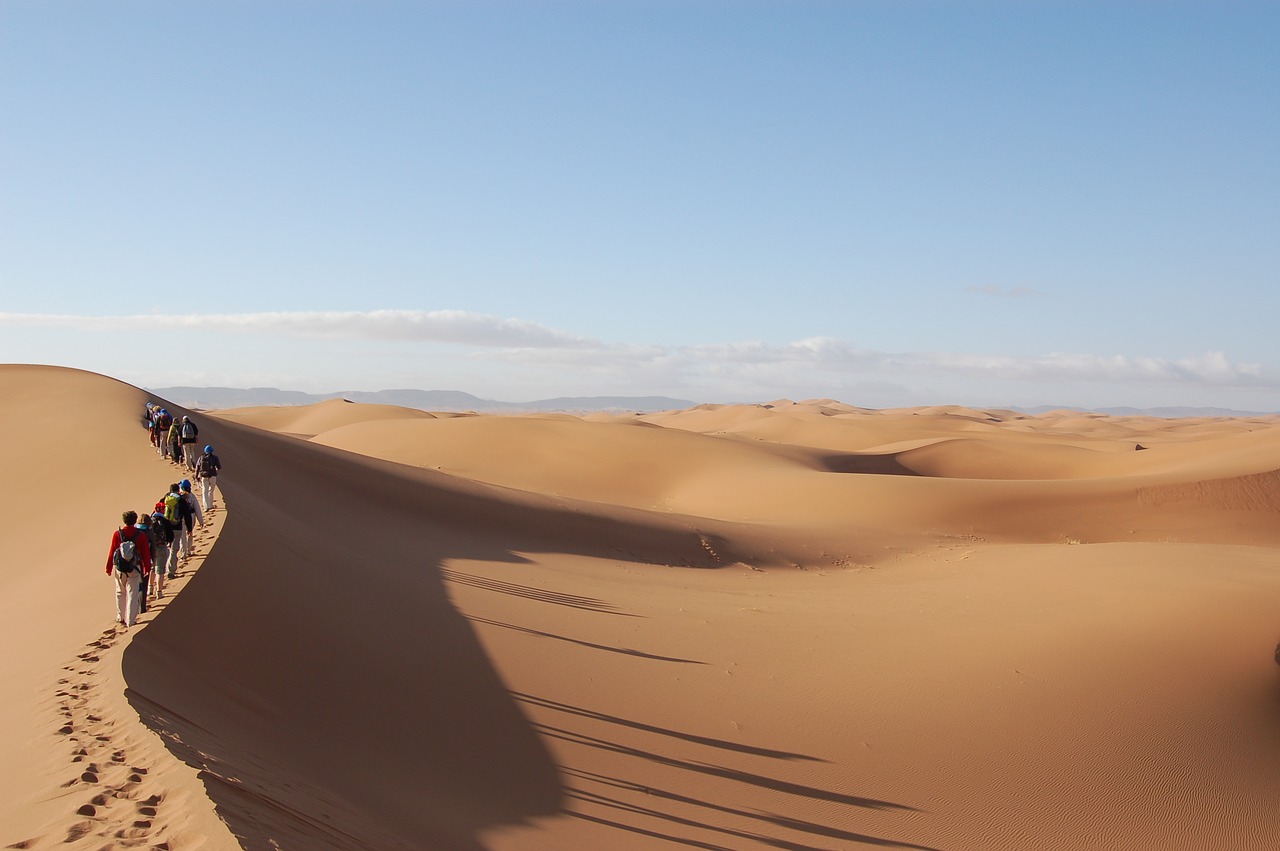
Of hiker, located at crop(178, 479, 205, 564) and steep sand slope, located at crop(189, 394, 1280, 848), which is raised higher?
hiker, located at crop(178, 479, 205, 564)

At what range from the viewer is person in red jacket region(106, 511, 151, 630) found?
855cm

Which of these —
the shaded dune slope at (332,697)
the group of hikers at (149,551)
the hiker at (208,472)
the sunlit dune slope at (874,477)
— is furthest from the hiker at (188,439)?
the sunlit dune slope at (874,477)

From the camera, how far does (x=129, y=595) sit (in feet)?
28.6

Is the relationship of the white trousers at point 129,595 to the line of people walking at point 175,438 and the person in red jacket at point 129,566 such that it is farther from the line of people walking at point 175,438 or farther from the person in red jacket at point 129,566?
the line of people walking at point 175,438

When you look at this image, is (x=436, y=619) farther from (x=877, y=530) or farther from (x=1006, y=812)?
(x=877, y=530)

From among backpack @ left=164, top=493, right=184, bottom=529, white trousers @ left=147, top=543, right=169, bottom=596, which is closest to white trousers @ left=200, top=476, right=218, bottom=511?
backpack @ left=164, top=493, right=184, bottom=529

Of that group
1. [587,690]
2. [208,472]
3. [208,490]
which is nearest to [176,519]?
[208,472]

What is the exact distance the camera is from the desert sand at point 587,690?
6.50m

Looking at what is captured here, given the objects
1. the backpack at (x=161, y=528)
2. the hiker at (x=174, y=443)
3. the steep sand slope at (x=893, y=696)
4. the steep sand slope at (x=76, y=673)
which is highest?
the hiker at (x=174, y=443)

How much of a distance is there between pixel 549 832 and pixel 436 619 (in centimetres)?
526

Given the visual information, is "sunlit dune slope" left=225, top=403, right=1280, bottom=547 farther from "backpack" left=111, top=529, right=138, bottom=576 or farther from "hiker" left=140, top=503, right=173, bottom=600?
"backpack" left=111, top=529, right=138, bottom=576

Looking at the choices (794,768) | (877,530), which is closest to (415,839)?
(794,768)

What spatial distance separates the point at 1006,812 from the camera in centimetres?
829

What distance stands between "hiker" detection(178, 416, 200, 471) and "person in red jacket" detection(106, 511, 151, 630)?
26.3ft
